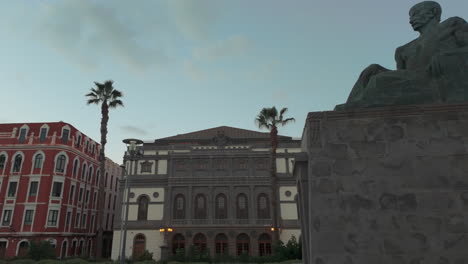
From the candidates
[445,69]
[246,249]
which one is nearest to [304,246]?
[445,69]

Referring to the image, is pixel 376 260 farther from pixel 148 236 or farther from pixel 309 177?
pixel 148 236

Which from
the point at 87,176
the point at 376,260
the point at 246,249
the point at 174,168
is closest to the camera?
the point at 376,260

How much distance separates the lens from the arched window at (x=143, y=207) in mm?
36688

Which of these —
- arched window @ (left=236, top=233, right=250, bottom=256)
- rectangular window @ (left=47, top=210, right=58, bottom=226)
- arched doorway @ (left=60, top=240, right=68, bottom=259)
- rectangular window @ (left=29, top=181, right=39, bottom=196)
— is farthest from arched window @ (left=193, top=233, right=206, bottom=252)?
rectangular window @ (left=29, top=181, right=39, bottom=196)

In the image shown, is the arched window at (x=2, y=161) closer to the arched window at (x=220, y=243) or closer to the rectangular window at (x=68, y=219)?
the rectangular window at (x=68, y=219)

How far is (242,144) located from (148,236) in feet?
50.8

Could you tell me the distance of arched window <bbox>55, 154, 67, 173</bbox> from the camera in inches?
1450

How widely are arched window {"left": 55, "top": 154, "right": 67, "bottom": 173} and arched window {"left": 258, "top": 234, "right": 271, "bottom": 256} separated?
24.7 metres

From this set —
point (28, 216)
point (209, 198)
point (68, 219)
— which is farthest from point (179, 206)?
point (28, 216)

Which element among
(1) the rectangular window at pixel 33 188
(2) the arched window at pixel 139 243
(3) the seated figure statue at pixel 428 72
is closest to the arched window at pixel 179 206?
(2) the arched window at pixel 139 243

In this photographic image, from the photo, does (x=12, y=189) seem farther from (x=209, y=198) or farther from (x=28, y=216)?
(x=209, y=198)

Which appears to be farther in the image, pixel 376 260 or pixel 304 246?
pixel 304 246

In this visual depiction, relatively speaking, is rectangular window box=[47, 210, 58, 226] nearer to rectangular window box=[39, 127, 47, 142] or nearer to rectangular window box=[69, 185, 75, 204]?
rectangular window box=[69, 185, 75, 204]

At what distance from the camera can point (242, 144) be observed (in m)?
39.5
